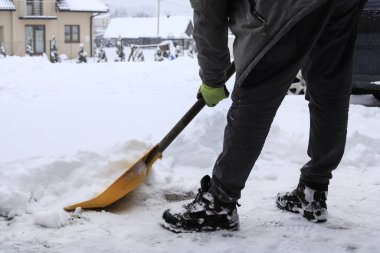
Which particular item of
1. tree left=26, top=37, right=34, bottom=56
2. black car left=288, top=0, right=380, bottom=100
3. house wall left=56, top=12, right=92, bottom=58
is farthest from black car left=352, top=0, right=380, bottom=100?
house wall left=56, top=12, right=92, bottom=58

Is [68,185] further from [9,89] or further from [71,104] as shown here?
[9,89]

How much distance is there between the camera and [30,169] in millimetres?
2717

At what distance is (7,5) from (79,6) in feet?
15.7

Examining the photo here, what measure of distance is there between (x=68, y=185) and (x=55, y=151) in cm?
68

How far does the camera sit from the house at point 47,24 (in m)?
32.9

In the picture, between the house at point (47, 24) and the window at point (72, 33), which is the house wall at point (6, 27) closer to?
the house at point (47, 24)

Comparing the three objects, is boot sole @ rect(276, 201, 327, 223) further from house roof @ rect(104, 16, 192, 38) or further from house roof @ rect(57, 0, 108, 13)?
house roof @ rect(104, 16, 192, 38)

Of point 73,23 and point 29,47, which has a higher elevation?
point 73,23

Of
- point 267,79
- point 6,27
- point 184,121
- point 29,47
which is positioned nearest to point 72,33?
point 6,27

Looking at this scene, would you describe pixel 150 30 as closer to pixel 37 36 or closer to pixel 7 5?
pixel 37 36

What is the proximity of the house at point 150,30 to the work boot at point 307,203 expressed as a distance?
46.6 meters

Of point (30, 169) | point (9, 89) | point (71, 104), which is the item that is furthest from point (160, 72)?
point (30, 169)

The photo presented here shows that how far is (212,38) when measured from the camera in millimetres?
2000

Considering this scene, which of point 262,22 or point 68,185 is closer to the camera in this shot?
point 262,22
